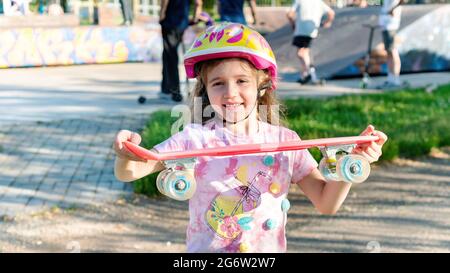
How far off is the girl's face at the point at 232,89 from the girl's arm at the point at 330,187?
0.35 m

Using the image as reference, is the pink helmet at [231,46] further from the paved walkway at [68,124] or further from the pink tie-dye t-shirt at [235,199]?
the paved walkway at [68,124]

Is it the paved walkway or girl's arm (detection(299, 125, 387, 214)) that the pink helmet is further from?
the paved walkway

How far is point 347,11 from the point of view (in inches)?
604

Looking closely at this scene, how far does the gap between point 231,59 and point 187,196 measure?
1.68ft

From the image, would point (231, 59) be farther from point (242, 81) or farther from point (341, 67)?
point (341, 67)

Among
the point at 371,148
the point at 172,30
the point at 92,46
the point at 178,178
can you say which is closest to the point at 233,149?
the point at 178,178

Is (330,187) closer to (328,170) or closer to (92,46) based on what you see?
(328,170)

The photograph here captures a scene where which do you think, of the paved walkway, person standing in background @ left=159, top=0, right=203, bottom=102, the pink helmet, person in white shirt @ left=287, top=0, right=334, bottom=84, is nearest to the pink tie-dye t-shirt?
the pink helmet

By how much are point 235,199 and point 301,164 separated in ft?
0.91

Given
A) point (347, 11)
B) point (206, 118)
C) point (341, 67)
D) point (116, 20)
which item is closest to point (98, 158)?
point (206, 118)

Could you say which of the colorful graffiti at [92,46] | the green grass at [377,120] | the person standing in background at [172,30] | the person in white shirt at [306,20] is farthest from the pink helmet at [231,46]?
the colorful graffiti at [92,46]

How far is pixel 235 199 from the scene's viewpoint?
251 cm

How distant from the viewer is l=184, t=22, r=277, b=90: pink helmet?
2.47m

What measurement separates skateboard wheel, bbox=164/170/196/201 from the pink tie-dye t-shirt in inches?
10.5
